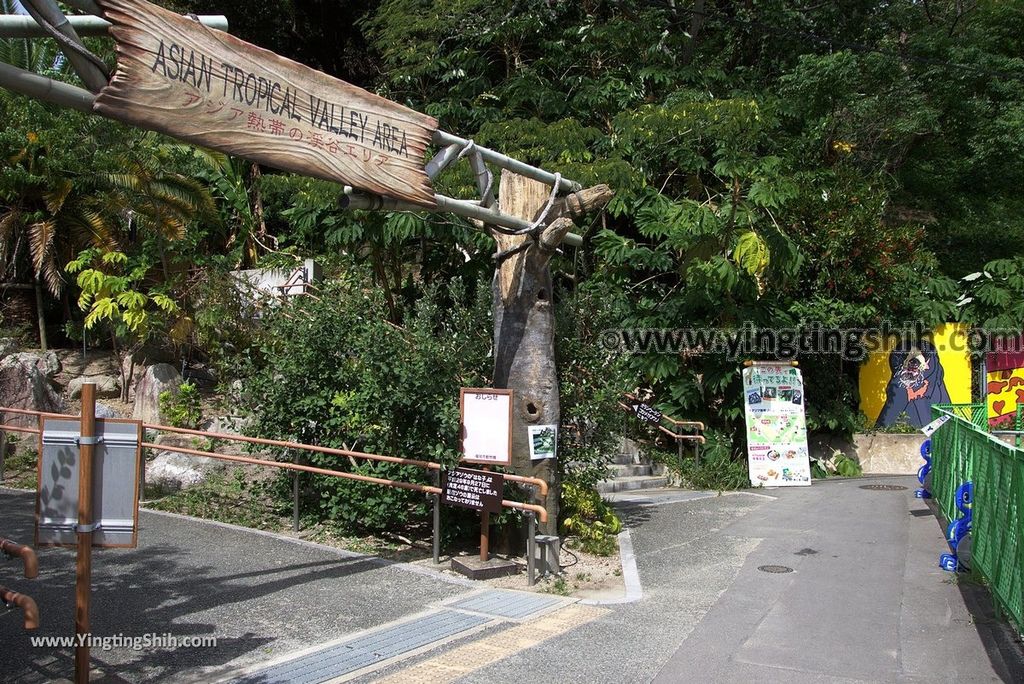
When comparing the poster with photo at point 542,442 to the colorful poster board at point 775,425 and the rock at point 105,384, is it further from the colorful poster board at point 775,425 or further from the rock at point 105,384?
the rock at point 105,384

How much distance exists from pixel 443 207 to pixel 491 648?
12.0ft

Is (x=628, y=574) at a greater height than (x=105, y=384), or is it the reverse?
(x=105, y=384)

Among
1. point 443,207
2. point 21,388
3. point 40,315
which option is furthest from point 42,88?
point 40,315

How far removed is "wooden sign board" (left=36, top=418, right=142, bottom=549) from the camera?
5.50 metres

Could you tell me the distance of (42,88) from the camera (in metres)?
5.20

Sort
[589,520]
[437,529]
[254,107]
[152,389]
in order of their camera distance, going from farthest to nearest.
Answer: [152,389], [589,520], [437,529], [254,107]

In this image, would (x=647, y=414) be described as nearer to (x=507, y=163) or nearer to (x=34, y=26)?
(x=507, y=163)

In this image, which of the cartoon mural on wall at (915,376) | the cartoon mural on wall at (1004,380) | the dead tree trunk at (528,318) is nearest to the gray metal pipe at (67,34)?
the dead tree trunk at (528,318)

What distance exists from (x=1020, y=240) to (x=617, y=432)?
1430cm

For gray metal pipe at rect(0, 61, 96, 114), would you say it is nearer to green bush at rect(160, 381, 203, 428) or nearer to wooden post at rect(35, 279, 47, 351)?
green bush at rect(160, 381, 203, 428)

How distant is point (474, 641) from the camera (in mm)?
6902

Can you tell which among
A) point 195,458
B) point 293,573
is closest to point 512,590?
point 293,573

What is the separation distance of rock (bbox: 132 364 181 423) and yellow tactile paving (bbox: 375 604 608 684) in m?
9.72
